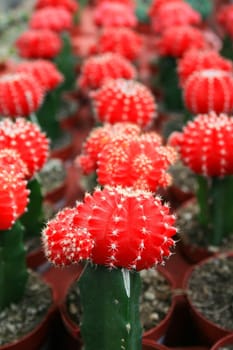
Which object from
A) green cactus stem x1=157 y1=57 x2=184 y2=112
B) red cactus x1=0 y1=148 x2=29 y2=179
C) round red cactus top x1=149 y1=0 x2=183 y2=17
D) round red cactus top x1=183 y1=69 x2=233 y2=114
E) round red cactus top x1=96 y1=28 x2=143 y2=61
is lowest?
green cactus stem x1=157 y1=57 x2=184 y2=112

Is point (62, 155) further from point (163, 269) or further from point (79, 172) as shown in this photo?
point (163, 269)

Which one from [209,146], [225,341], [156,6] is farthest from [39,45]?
[225,341]

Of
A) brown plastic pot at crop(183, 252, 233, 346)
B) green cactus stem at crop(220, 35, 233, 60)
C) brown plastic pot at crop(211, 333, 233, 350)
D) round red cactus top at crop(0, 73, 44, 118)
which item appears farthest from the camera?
green cactus stem at crop(220, 35, 233, 60)

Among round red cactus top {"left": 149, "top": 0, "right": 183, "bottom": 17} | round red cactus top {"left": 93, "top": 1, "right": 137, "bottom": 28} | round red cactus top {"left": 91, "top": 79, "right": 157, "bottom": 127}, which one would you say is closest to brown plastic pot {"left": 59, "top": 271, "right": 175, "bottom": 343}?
round red cactus top {"left": 91, "top": 79, "right": 157, "bottom": 127}

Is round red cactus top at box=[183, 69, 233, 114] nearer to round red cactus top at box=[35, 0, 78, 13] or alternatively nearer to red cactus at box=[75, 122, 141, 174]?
red cactus at box=[75, 122, 141, 174]

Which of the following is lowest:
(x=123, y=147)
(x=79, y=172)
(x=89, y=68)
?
(x=79, y=172)

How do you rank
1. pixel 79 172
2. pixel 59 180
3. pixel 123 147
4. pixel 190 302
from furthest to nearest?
pixel 79 172 → pixel 59 180 → pixel 190 302 → pixel 123 147

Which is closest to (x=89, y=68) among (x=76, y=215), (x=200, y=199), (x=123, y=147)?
(x=200, y=199)
